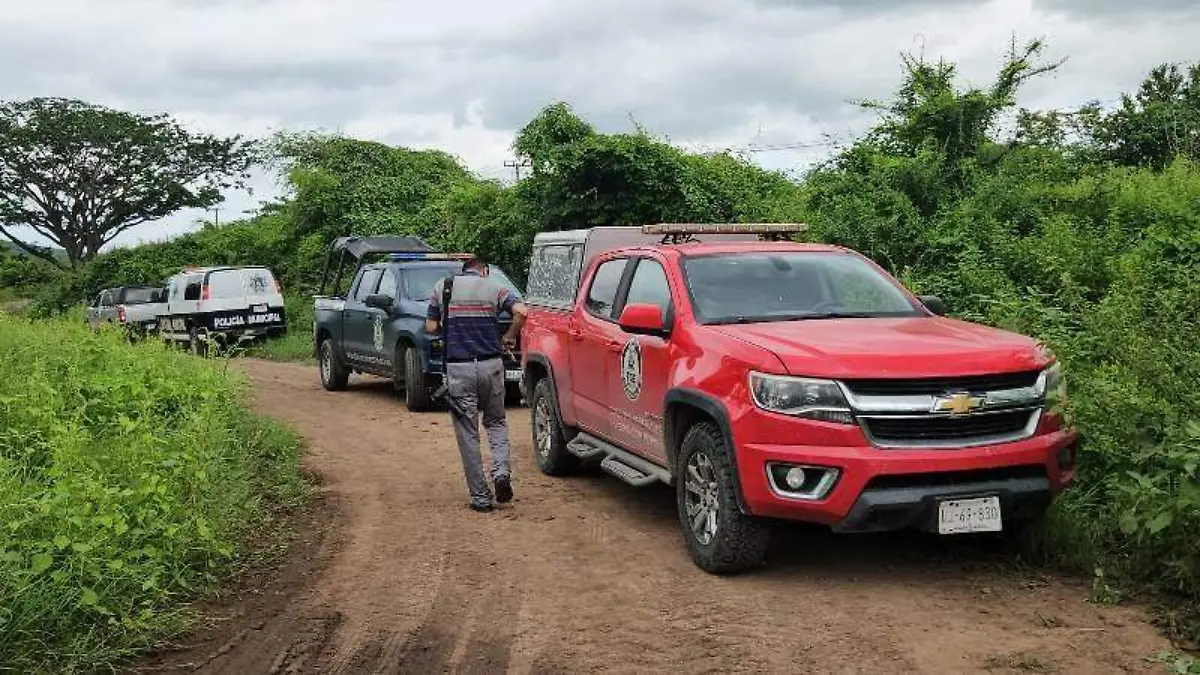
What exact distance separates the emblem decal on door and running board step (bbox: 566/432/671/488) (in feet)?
1.42

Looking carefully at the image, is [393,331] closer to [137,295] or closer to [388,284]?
[388,284]

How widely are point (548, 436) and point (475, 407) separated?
3.86 ft

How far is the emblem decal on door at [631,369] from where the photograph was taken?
6.91 metres

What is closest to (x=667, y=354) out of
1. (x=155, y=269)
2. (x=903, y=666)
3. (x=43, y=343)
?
(x=903, y=666)

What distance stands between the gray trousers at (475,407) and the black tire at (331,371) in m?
7.99

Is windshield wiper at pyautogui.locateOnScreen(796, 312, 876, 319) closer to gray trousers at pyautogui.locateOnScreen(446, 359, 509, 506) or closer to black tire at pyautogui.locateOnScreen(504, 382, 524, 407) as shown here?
gray trousers at pyautogui.locateOnScreen(446, 359, 509, 506)

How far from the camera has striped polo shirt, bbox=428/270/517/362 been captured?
7797mm

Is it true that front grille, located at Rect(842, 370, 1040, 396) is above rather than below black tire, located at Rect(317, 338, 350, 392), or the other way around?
above

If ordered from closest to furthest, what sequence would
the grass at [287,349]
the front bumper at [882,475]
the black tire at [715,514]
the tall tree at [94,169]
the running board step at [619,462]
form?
the front bumper at [882,475]
the black tire at [715,514]
the running board step at [619,462]
the grass at [287,349]
the tall tree at [94,169]

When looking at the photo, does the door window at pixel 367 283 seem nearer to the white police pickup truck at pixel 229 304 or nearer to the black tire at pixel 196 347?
the black tire at pixel 196 347

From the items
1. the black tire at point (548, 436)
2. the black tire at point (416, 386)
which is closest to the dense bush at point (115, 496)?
the black tire at point (548, 436)

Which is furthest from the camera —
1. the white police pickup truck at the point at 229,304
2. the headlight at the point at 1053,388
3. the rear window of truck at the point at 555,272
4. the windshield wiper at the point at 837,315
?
the white police pickup truck at the point at 229,304

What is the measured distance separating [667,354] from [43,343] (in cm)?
677

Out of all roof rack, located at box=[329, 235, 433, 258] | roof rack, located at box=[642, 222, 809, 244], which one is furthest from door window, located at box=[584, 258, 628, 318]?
roof rack, located at box=[329, 235, 433, 258]
